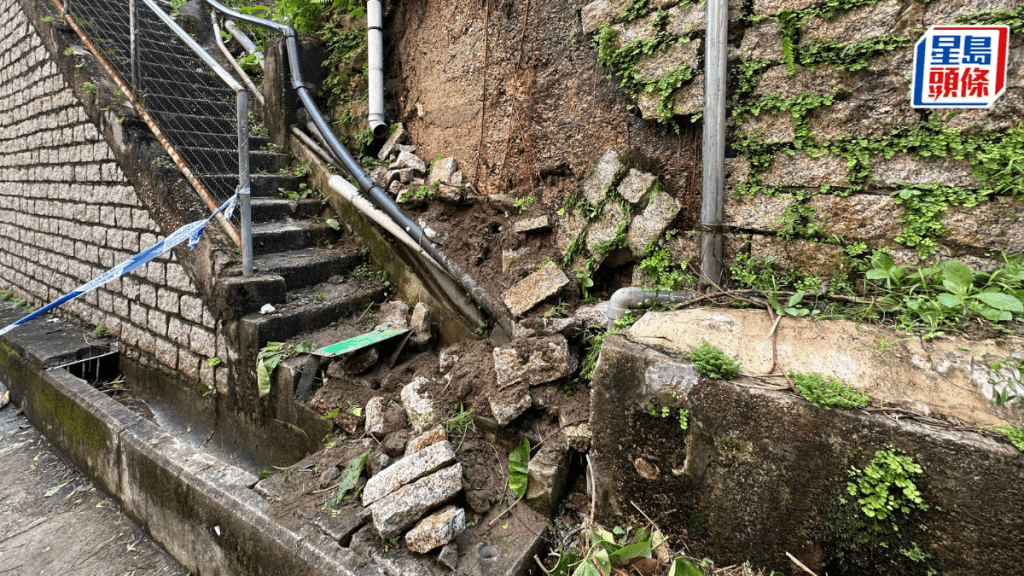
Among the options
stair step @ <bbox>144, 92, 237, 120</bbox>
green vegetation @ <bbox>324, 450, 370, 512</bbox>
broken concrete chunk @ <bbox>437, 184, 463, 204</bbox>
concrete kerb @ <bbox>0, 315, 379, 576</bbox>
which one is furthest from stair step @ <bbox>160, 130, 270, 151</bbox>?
green vegetation @ <bbox>324, 450, 370, 512</bbox>

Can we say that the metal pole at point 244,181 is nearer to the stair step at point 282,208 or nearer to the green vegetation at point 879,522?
the stair step at point 282,208

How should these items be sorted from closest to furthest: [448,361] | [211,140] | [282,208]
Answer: [448,361], [282,208], [211,140]

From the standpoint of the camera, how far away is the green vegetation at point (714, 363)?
5.30ft

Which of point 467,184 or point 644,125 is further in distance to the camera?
point 467,184

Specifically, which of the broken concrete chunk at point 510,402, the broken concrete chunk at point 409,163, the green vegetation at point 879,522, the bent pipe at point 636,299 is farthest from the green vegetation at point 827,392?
the broken concrete chunk at point 409,163

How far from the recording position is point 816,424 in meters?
1.43

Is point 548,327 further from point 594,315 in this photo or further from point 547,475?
point 547,475

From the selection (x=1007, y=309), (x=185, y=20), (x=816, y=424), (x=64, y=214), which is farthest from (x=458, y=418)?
(x=185, y=20)

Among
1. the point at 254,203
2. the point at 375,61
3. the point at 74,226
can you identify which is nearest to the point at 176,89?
the point at 74,226

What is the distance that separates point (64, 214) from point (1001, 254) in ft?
25.8

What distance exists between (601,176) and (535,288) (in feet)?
2.58

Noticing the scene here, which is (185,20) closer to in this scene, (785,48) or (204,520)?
(204,520)

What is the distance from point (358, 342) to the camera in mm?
3068

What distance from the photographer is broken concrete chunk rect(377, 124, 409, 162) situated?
163 inches
